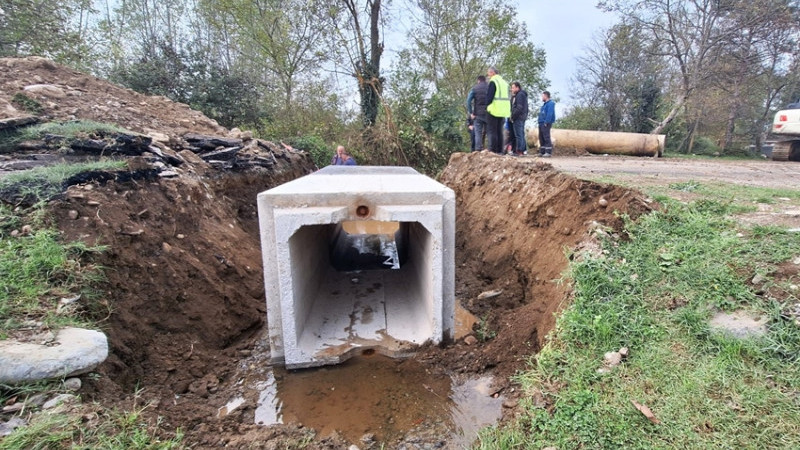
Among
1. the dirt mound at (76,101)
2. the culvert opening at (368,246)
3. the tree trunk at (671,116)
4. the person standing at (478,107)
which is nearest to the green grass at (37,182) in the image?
the dirt mound at (76,101)

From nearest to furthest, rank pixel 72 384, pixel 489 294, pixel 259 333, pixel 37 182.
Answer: pixel 72 384 → pixel 37 182 → pixel 259 333 → pixel 489 294

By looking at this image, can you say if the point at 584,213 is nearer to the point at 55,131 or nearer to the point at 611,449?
the point at 611,449

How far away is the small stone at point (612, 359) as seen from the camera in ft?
7.57

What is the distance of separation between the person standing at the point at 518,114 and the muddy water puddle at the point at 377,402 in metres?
7.34

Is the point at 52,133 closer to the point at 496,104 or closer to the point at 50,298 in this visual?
the point at 50,298

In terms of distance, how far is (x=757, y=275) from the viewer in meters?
2.37

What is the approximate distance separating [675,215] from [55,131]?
6.54m

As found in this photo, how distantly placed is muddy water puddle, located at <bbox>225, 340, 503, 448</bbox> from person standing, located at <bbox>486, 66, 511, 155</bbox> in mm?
6367

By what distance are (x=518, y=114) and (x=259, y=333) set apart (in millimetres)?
7628

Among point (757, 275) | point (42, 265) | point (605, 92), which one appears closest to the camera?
point (757, 275)

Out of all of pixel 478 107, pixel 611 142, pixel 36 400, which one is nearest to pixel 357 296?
pixel 36 400

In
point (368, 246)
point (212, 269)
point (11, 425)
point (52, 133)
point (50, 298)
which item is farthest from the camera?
point (368, 246)

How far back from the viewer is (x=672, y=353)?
86.9 inches

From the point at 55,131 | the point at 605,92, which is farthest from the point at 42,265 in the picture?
the point at 605,92
